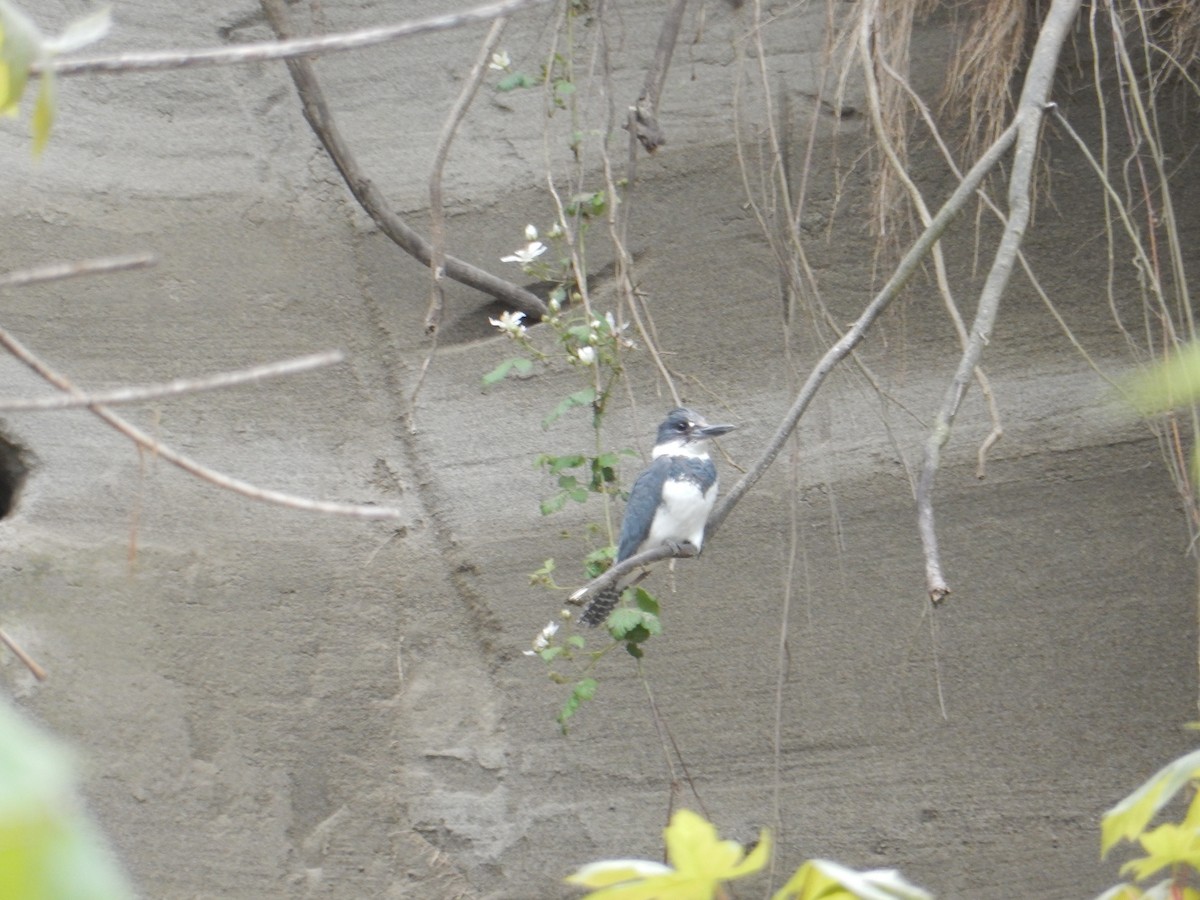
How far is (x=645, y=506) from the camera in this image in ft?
12.3

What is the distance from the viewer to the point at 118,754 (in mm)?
3330

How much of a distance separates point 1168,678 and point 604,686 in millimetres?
1441

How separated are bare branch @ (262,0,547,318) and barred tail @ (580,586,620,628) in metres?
0.95

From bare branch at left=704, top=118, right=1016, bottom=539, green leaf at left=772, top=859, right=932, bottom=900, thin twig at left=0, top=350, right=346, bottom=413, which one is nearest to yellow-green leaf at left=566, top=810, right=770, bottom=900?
green leaf at left=772, top=859, right=932, bottom=900

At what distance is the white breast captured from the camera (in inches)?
147

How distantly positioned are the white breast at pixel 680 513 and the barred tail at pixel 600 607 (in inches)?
12.1

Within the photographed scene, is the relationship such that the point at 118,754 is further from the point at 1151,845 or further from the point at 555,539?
the point at 1151,845

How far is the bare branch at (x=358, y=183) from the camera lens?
3.63 m

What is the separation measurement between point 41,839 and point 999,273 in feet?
5.91

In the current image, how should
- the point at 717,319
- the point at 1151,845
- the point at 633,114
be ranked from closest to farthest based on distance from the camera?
the point at 1151,845
the point at 633,114
the point at 717,319

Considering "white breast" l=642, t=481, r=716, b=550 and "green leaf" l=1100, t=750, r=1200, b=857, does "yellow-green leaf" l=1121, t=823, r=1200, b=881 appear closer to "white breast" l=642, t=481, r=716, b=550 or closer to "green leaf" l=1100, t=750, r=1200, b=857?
"green leaf" l=1100, t=750, r=1200, b=857

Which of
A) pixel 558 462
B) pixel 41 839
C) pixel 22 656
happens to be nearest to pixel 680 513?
pixel 558 462

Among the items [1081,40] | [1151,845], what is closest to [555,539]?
[1081,40]

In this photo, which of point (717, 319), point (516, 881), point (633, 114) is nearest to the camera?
point (633, 114)
